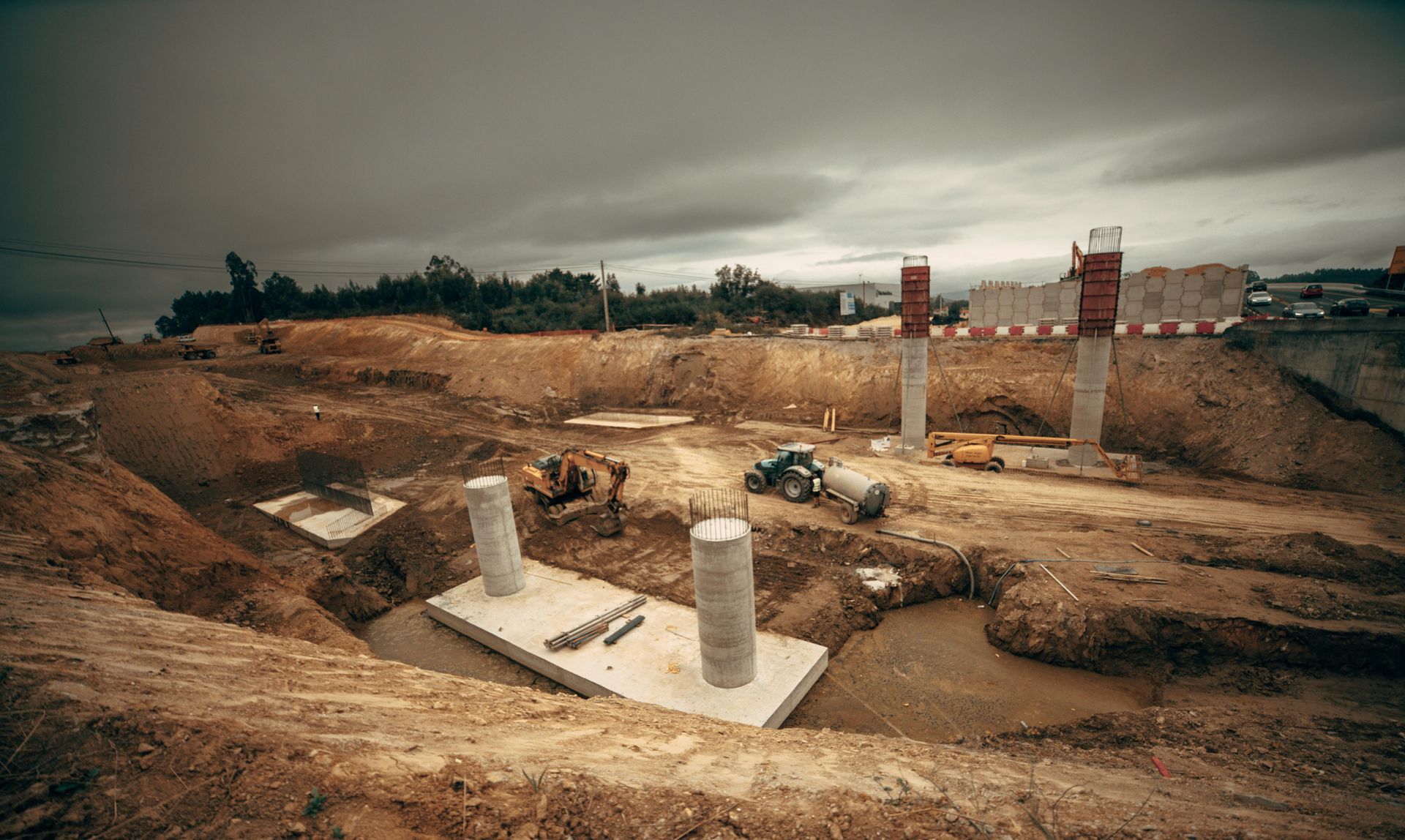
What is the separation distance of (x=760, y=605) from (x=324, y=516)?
597 inches

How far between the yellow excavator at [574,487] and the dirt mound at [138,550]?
5.99 m

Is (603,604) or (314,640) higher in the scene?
(314,640)

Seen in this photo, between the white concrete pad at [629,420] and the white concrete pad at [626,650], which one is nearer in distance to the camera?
the white concrete pad at [626,650]

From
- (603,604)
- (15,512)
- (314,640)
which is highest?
(15,512)

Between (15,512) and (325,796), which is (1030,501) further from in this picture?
(15,512)

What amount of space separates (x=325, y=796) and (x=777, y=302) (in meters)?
57.7

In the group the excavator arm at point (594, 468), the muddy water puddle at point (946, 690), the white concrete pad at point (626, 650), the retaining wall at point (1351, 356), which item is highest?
the retaining wall at point (1351, 356)

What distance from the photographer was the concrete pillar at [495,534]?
12828mm

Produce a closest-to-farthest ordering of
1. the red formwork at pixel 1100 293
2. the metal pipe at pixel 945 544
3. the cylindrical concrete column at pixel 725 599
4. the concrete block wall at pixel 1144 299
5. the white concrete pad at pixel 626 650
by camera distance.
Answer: the cylindrical concrete column at pixel 725 599
the white concrete pad at pixel 626 650
the metal pipe at pixel 945 544
the red formwork at pixel 1100 293
the concrete block wall at pixel 1144 299

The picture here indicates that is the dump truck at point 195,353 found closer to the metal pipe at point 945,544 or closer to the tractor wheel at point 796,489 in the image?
the tractor wheel at point 796,489

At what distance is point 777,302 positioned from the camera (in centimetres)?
5828

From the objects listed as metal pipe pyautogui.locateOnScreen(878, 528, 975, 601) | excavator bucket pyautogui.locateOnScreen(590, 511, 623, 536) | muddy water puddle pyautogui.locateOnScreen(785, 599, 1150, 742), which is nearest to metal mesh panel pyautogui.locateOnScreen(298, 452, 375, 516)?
excavator bucket pyautogui.locateOnScreen(590, 511, 623, 536)

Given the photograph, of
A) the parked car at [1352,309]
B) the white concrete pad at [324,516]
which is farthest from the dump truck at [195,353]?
the parked car at [1352,309]

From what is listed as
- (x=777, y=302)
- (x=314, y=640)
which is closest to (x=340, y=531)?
(x=314, y=640)
